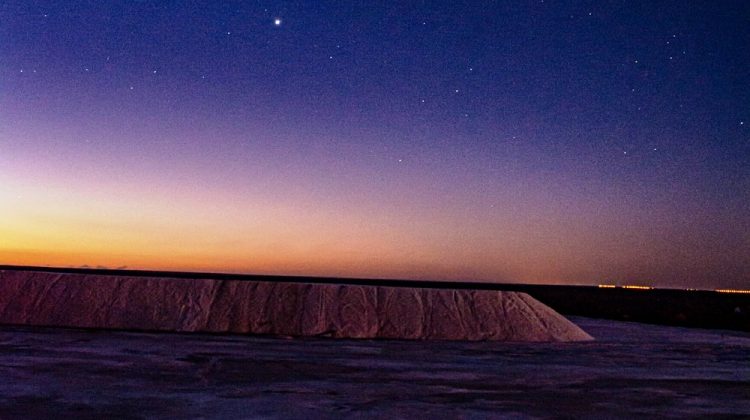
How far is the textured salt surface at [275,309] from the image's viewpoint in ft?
58.5

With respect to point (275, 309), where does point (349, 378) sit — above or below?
below

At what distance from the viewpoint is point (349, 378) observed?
10.4 meters

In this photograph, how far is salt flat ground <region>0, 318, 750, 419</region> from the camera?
26.3ft

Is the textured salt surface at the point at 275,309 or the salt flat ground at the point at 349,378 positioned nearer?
the salt flat ground at the point at 349,378

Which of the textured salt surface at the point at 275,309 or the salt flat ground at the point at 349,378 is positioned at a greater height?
the textured salt surface at the point at 275,309

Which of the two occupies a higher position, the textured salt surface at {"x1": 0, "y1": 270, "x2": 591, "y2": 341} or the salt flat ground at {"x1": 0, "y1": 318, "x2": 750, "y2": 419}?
the textured salt surface at {"x1": 0, "y1": 270, "x2": 591, "y2": 341}

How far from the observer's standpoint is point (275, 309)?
60.5 feet

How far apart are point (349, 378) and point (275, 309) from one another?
27.2ft

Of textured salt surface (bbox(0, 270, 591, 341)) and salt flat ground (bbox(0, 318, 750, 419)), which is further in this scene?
textured salt surface (bbox(0, 270, 591, 341))

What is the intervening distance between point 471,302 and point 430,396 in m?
9.91

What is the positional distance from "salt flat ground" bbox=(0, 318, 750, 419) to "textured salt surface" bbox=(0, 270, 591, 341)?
142 cm

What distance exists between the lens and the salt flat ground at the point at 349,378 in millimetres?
8023

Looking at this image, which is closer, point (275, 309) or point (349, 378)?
point (349, 378)

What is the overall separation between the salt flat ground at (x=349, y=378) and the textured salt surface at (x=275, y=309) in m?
1.42
